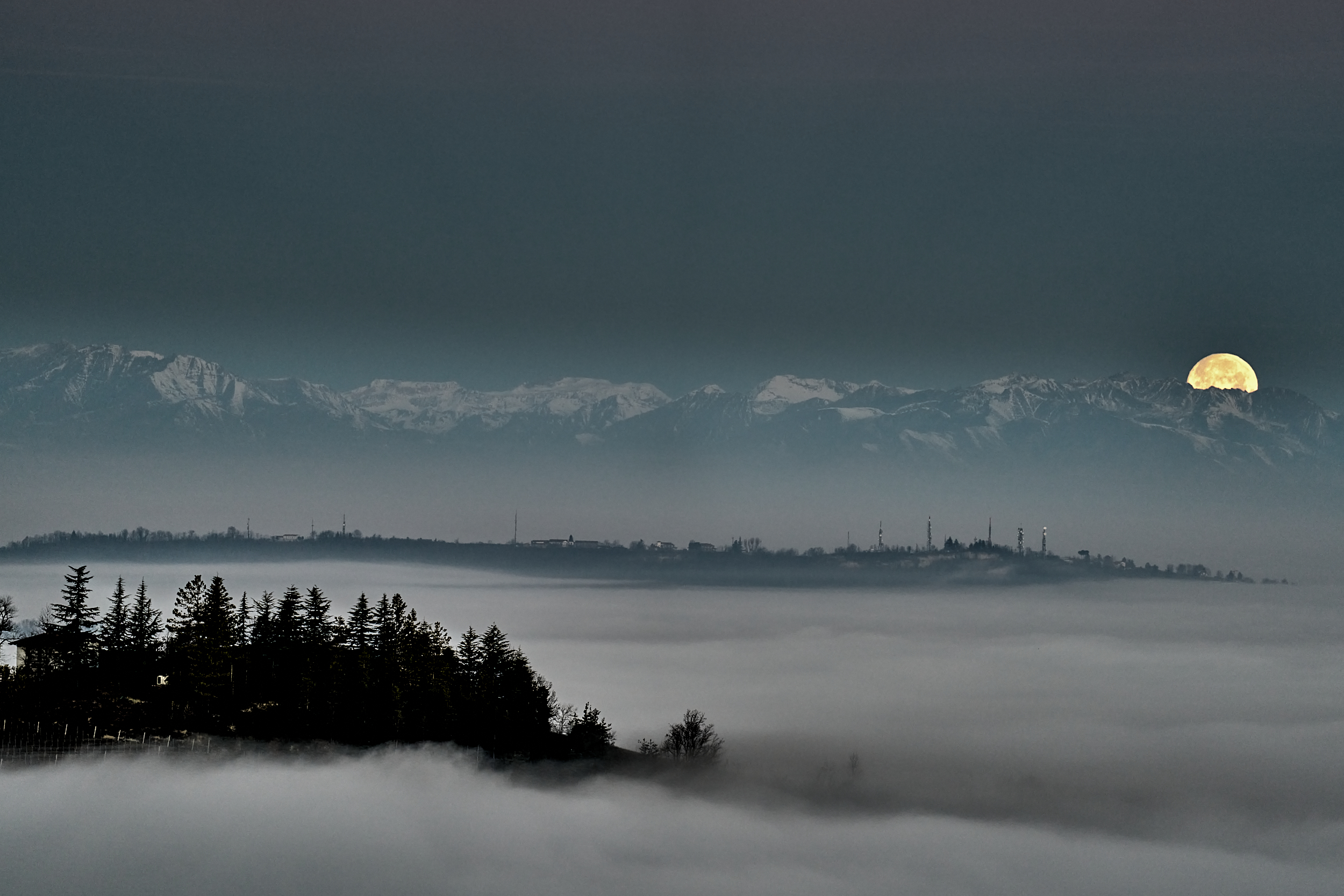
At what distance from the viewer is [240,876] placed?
5103 inches

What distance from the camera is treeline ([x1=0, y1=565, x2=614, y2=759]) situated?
361 ft

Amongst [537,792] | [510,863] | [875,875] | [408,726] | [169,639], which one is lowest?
[875,875]

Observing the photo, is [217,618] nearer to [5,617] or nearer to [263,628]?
[263,628]

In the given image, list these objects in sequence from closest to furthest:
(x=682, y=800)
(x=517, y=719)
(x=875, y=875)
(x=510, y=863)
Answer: (x=517, y=719) < (x=510, y=863) < (x=682, y=800) < (x=875, y=875)

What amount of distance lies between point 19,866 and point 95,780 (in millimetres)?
15000

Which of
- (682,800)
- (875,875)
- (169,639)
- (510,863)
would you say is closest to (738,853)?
(682,800)

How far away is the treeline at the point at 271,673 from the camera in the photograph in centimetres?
11000

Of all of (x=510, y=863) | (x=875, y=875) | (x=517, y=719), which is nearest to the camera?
(x=517, y=719)

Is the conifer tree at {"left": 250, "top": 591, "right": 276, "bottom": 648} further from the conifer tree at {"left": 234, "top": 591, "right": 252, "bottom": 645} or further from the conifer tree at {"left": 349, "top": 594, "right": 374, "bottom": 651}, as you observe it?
the conifer tree at {"left": 349, "top": 594, "right": 374, "bottom": 651}

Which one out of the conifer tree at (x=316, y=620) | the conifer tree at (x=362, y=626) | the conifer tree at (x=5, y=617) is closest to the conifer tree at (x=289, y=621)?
the conifer tree at (x=316, y=620)

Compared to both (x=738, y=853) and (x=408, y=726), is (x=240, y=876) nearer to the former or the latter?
(x=408, y=726)

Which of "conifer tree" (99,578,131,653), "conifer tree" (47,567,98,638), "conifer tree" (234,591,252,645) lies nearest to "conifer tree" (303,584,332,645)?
"conifer tree" (234,591,252,645)

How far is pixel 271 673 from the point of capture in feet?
383

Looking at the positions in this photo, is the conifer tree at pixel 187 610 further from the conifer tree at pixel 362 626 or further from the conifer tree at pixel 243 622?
the conifer tree at pixel 362 626
